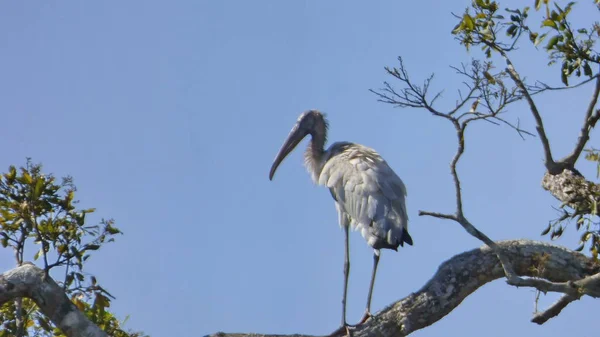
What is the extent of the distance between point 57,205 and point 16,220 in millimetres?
290

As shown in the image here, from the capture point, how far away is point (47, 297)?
259 inches

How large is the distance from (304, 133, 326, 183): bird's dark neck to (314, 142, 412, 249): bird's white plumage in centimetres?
36

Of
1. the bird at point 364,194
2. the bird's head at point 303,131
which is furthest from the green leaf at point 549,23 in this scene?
the bird's head at point 303,131

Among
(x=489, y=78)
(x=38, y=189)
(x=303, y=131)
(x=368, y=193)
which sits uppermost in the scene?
(x=303, y=131)

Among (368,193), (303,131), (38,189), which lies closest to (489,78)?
(368,193)

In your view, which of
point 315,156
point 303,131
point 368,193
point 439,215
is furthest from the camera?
point 303,131

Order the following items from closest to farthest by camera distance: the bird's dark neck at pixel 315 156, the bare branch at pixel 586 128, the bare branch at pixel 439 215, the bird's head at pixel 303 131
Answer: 1. the bare branch at pixel 439 215
2. the bare branch at pixel 586 128
3. the bird's dark neck at pixel 315 156
4. the bird's head at pixel 303 131

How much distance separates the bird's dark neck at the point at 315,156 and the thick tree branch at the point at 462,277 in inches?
138

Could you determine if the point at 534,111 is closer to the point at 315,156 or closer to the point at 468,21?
the point at 468,21

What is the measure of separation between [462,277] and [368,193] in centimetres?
219

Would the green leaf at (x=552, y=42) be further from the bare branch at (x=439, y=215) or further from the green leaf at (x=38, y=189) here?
the green leaf at (x=38, y=189)

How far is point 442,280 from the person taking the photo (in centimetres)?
690

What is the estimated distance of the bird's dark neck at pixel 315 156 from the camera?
1043 centimetres

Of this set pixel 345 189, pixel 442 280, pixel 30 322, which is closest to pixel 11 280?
pixel 30 322
